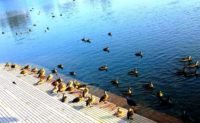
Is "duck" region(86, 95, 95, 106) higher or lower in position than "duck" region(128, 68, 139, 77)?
lower

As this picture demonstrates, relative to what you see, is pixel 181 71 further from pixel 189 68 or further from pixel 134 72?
pixel 134 72

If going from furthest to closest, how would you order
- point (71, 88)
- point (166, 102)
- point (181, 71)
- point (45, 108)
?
point (181, 71) → point (71, 88) → point (166, 102) → point (45, 108)

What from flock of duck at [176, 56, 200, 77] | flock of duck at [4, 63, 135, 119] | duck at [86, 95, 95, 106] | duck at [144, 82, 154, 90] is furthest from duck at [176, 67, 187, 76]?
duck at [86, 95, 95, 106]

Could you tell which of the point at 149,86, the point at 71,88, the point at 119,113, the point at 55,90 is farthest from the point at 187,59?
the point at 55,90

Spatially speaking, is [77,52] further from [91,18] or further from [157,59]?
[91,18]

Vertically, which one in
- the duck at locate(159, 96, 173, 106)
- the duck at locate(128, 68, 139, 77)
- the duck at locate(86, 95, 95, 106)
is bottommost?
the duck at locate(159, 96, 173, 106)

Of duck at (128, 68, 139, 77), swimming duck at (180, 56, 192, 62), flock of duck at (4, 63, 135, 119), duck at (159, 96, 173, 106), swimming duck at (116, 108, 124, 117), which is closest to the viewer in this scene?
swimming duck at (116, 108, 124, 117)

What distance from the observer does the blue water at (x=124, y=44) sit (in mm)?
34969

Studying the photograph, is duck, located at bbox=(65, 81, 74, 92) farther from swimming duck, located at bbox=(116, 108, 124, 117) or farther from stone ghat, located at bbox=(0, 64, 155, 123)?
swimming duck, located at bbox=(116, 108, 124, 117)

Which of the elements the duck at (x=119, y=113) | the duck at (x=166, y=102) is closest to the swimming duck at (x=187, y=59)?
the duck at (x=166, y=102)

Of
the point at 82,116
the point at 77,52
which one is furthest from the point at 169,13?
the point at 82,116

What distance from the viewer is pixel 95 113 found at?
29375 millimetres

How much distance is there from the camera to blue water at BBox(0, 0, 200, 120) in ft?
115

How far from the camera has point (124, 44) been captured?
50969 millimetres
